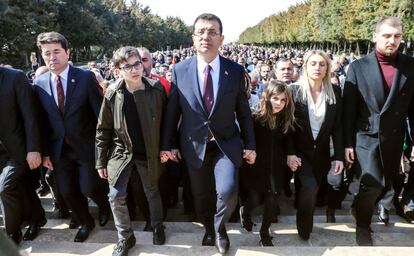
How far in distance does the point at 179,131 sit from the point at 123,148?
0.58 meters

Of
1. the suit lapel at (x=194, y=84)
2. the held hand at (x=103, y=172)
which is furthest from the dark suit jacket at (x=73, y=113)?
the suit lapel at (x=194, y=84)

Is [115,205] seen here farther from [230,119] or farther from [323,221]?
[323,221]

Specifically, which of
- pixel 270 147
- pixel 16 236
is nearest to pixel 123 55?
pixel 270 147

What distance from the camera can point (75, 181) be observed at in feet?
14.1

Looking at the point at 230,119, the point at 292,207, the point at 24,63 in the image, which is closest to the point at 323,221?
the point at 292,207

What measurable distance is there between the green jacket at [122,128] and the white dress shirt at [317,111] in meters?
1.56

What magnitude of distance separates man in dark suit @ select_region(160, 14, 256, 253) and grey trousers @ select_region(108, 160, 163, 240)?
0.27m

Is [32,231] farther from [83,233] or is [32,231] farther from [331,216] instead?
[331,216]

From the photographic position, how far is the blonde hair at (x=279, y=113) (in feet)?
12.9

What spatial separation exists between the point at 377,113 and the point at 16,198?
3770 mm

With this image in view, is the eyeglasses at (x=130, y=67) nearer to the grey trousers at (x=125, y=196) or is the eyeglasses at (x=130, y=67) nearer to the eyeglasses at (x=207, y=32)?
the eyeglasses at (x=207, y=32)

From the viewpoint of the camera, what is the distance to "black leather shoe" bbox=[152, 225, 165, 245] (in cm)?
395

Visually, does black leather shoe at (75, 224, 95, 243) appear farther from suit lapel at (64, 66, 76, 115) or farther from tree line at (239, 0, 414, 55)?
tree line at (239, 0, 414, 55)

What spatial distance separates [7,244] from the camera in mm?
875
